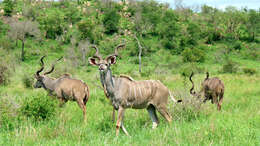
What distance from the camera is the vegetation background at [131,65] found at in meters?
5.37

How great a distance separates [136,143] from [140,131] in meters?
1.07

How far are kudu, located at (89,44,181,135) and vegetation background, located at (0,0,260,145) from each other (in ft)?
1.22

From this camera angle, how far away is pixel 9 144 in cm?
479

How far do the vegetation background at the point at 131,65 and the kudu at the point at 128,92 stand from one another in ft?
1.22

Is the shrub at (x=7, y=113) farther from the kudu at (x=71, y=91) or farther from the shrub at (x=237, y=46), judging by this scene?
the shrub at (x=237, y=46)

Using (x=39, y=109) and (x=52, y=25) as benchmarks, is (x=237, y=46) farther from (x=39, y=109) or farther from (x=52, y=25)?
(x=39, y=109)

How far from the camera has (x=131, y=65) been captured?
3966 cm

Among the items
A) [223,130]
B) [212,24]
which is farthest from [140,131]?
[212,24]

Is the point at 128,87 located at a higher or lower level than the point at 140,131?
higher

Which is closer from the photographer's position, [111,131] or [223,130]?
[223,130]

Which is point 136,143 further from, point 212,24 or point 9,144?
point 212,24

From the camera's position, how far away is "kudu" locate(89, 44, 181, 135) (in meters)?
5.95

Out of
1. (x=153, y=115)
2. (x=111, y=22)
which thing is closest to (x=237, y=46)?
(x=111, y=22)

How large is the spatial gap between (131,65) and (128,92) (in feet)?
110
